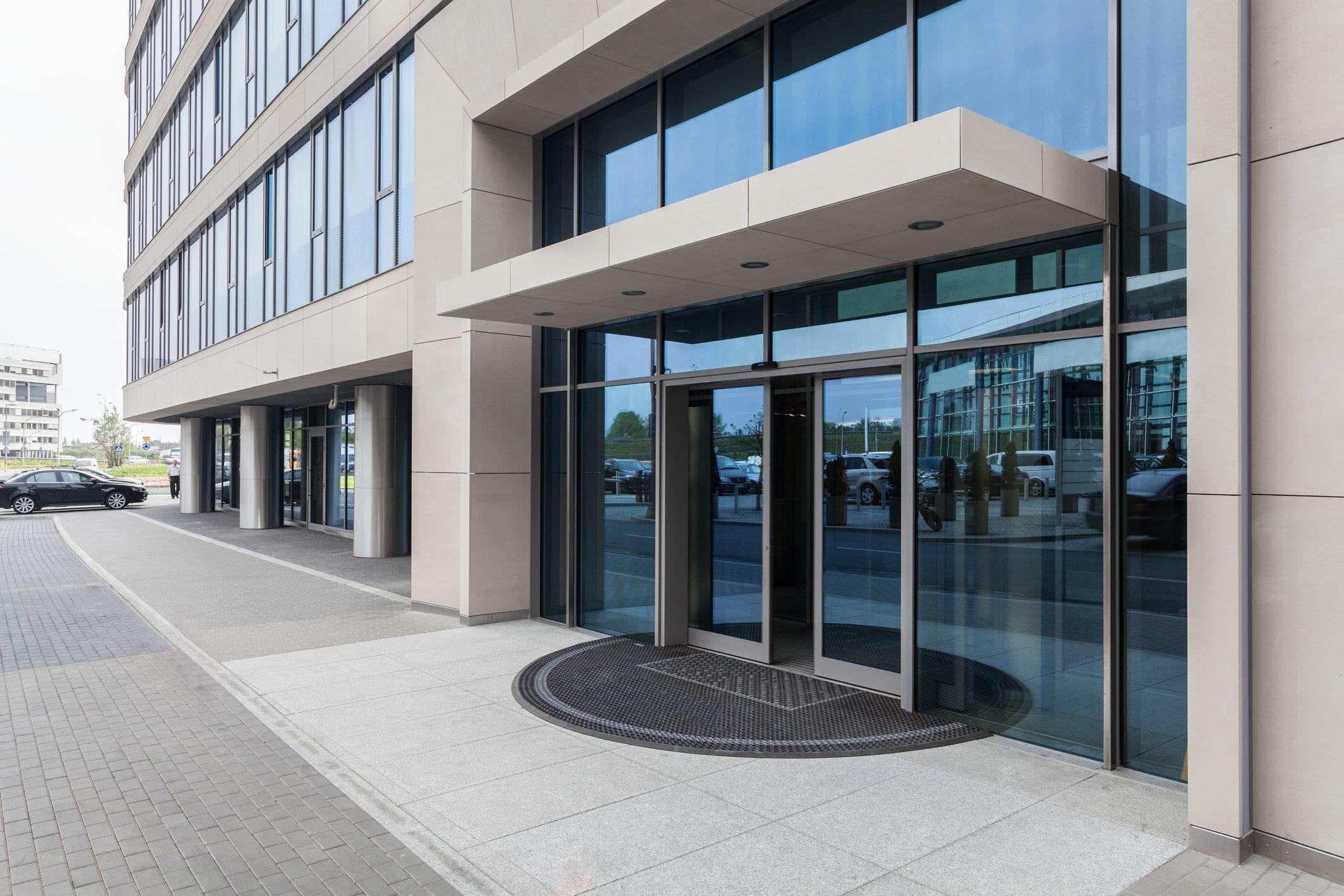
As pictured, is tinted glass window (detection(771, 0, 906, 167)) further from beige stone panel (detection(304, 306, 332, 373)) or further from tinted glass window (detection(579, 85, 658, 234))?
beige stone panel (detection(304, 306, 332, 373))

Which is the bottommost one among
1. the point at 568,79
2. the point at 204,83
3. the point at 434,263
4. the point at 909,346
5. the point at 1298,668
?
the point at 1298,668

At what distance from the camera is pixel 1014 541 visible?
19.9 ft

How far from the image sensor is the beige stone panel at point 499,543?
10422mm

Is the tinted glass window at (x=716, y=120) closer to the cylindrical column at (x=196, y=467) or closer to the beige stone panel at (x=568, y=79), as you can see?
the beige stone panel at (x=568, y=79)

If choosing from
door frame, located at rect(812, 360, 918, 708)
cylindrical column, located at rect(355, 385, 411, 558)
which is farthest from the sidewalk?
cylindrical column, located at rect(355, 385, 411, 558)

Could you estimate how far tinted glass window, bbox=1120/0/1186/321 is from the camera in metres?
5.34

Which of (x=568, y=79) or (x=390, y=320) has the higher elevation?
(x=568, y=79)

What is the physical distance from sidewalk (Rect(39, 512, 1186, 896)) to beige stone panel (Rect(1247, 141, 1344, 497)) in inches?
78.8

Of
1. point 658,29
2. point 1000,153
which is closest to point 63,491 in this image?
point 658,29

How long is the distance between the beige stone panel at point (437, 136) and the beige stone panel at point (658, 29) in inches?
109

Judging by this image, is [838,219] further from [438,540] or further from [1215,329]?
[438,540]

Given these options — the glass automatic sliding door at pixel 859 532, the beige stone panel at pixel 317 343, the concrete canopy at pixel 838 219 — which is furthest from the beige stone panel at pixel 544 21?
the beige stone panel at pixel 317 343

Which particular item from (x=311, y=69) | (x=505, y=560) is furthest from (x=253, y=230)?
(x=505, y=560)

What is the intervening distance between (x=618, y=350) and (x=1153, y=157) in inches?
222
